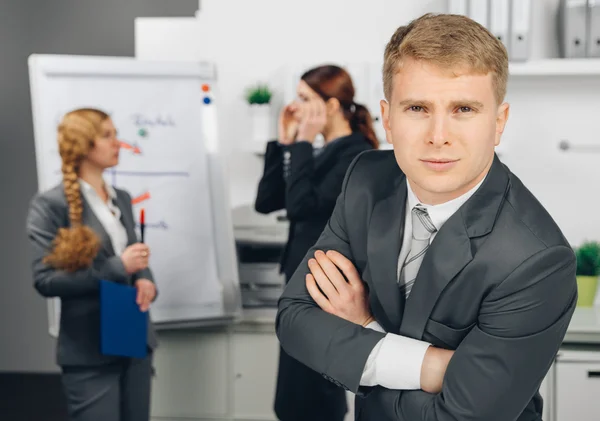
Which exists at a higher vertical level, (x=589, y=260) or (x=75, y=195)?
(x=75, y=195)

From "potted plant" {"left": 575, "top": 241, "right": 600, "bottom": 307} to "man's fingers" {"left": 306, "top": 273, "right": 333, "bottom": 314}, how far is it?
2022 millimetres

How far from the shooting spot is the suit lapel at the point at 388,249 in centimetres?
116

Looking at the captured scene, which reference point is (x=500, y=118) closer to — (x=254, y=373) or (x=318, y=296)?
(x=318, y=296)

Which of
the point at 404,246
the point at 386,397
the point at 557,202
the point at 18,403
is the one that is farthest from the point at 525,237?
the point at 18,403

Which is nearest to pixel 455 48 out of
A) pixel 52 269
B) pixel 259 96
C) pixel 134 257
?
pixel 134 257

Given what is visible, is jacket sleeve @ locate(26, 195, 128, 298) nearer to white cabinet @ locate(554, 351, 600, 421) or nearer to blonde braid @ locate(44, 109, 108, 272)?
blonde braid @ locate(44, 109, 108, 272)

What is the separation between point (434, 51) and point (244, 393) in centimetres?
238

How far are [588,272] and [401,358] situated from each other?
213cm

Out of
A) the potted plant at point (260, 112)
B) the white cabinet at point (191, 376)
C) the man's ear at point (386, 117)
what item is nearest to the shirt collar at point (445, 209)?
the man's ear at point (386, 117)

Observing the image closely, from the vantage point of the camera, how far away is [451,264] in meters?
1.07

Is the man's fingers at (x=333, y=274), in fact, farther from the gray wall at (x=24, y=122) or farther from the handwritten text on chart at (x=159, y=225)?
the gray wall at (x=24, y=122)

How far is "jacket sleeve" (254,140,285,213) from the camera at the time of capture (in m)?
2.59

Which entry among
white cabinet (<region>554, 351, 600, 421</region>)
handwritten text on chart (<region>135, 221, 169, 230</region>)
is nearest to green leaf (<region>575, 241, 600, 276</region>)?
white cabinet (<region>554, 351, 600, 421</region>)

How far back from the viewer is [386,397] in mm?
1152
